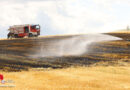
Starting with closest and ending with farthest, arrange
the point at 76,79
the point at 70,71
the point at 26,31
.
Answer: the point at 76,79, the point at 70,71, the point at 26,31

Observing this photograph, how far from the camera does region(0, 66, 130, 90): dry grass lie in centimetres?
1070

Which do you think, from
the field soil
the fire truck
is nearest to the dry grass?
the field soil

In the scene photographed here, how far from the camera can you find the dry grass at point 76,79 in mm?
10703

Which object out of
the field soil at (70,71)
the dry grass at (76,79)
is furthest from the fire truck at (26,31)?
the dry grass at (76,79)

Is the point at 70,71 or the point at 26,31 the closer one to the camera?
the point at 70,71

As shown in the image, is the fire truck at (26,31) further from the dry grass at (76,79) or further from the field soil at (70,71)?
the dry grass at (76,79)

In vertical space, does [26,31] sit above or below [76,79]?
above

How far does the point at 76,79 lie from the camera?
12102mm

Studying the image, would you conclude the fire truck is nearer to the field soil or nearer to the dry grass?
the field soil

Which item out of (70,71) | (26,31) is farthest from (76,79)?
(26,31)

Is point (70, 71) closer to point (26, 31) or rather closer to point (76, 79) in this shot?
point (76, 79)

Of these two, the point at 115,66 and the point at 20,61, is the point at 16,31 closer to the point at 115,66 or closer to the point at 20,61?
the point at 20,61

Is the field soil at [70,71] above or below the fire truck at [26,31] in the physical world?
below

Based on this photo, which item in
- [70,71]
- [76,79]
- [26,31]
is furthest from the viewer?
[26,31]
